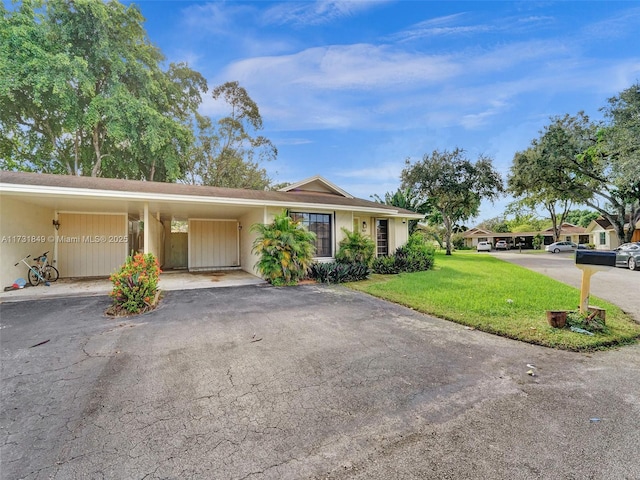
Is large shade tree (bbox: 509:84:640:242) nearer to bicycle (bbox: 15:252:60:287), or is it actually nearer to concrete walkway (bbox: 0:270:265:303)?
concrete walkway (bbox: 0:270:265:303)

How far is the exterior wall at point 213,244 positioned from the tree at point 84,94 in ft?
23.0

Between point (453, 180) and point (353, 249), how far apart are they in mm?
17485

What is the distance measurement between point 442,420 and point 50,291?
988cm

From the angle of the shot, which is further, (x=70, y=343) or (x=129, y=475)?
(x=70, y=343)

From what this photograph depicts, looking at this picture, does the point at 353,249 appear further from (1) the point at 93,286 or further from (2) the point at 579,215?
(2) the point at 579,215

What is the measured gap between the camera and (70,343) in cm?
402

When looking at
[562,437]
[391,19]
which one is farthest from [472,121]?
[562,437]

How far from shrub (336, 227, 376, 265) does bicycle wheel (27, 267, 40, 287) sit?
969 centimetres

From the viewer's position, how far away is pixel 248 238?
38.1ft

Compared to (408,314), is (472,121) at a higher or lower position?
higher

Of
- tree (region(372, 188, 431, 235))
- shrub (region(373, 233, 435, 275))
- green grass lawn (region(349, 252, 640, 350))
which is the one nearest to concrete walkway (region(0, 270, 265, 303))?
green grass lawn (region(349, 252, 640, 350))

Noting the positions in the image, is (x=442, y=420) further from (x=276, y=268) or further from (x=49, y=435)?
(x=276, y=268)

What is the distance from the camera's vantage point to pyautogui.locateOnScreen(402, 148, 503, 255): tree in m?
24.2

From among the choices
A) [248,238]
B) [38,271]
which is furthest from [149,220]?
[248,238]
